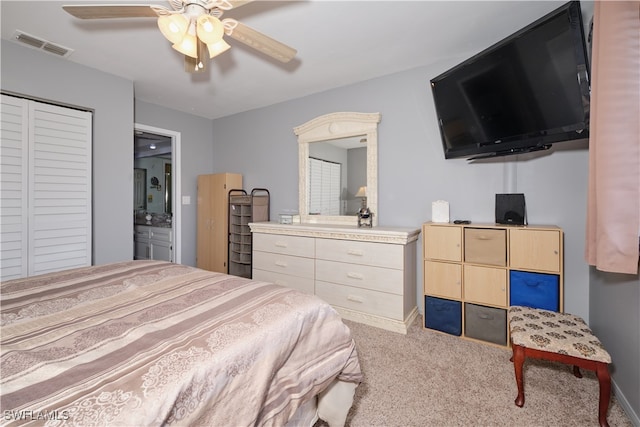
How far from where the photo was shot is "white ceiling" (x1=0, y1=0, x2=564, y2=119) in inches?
79.1

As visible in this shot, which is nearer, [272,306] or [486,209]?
[272,306]

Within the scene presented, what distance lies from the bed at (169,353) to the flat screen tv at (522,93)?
194 cm

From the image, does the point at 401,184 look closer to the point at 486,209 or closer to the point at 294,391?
the point at 486,209

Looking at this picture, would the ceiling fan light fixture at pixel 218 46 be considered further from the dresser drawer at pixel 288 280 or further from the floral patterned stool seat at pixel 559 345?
the floral patterned stool seat at pixel 559 345

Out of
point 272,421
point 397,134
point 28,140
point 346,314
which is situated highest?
point 397,134

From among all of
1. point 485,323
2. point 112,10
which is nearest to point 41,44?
point 112,10

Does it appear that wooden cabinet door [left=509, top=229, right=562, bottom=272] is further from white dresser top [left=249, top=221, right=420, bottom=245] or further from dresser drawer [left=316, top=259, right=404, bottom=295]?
dresser drawer [left=316, top=259, right=404, bottom=295]

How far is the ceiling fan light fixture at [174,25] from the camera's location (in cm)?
153

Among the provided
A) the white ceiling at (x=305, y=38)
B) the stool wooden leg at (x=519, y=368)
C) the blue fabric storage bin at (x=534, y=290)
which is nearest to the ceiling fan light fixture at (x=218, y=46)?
the white ceiling at (x=305, y=38)

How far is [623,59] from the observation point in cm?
122

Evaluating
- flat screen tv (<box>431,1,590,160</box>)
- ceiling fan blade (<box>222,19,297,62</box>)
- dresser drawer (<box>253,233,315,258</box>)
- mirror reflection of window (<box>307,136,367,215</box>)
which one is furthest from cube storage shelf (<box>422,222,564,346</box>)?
ceiling fan blade (<box>222,19,297,62</box>)

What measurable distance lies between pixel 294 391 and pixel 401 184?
2.41m

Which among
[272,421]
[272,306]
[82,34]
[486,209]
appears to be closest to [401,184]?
[486,209]

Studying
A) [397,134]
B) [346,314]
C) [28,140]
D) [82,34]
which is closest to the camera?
[82,34]
